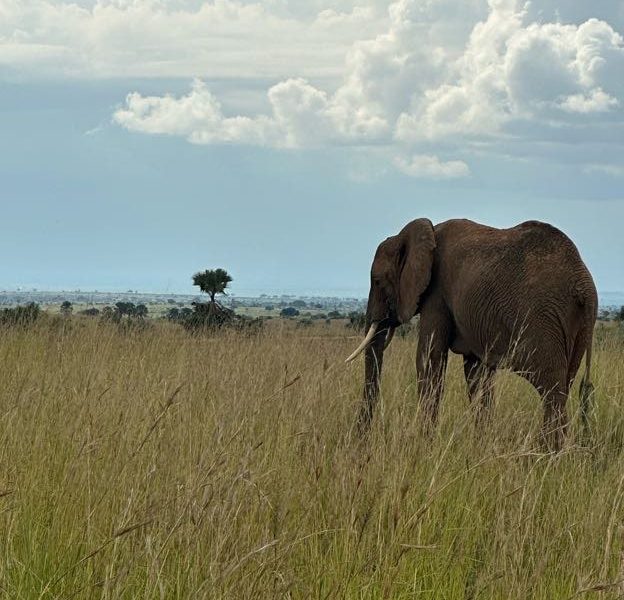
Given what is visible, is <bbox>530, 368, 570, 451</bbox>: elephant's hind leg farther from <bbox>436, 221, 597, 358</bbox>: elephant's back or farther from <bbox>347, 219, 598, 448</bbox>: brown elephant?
<bbox>436, 221, 597, 358</bbox>: elephant's back

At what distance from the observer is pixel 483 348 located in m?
7.54

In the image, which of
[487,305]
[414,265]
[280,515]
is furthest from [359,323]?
[280,515]

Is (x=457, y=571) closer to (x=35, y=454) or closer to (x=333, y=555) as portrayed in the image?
(x=333, y=555)

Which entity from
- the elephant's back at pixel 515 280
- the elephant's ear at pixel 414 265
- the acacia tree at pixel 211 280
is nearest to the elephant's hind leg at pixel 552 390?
the elephant's back at pixel 515 280

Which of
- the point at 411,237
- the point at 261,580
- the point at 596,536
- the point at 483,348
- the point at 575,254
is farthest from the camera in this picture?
the point at 411,237

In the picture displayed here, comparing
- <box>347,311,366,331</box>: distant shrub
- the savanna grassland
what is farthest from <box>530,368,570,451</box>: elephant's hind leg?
<box>347,311,366,331</box>: distant shrub

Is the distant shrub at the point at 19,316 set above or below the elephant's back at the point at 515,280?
below

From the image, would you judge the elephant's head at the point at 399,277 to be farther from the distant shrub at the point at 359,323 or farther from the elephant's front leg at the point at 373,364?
the distant shrub at the point at 359,323

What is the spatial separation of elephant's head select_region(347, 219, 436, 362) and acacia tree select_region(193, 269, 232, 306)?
10151 mm

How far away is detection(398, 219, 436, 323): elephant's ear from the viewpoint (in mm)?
7973

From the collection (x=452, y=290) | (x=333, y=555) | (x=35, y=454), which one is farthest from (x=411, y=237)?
(x=333, y=555)

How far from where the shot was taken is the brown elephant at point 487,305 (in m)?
6.62

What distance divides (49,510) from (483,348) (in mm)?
4172

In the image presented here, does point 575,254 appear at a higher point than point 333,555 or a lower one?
higher
